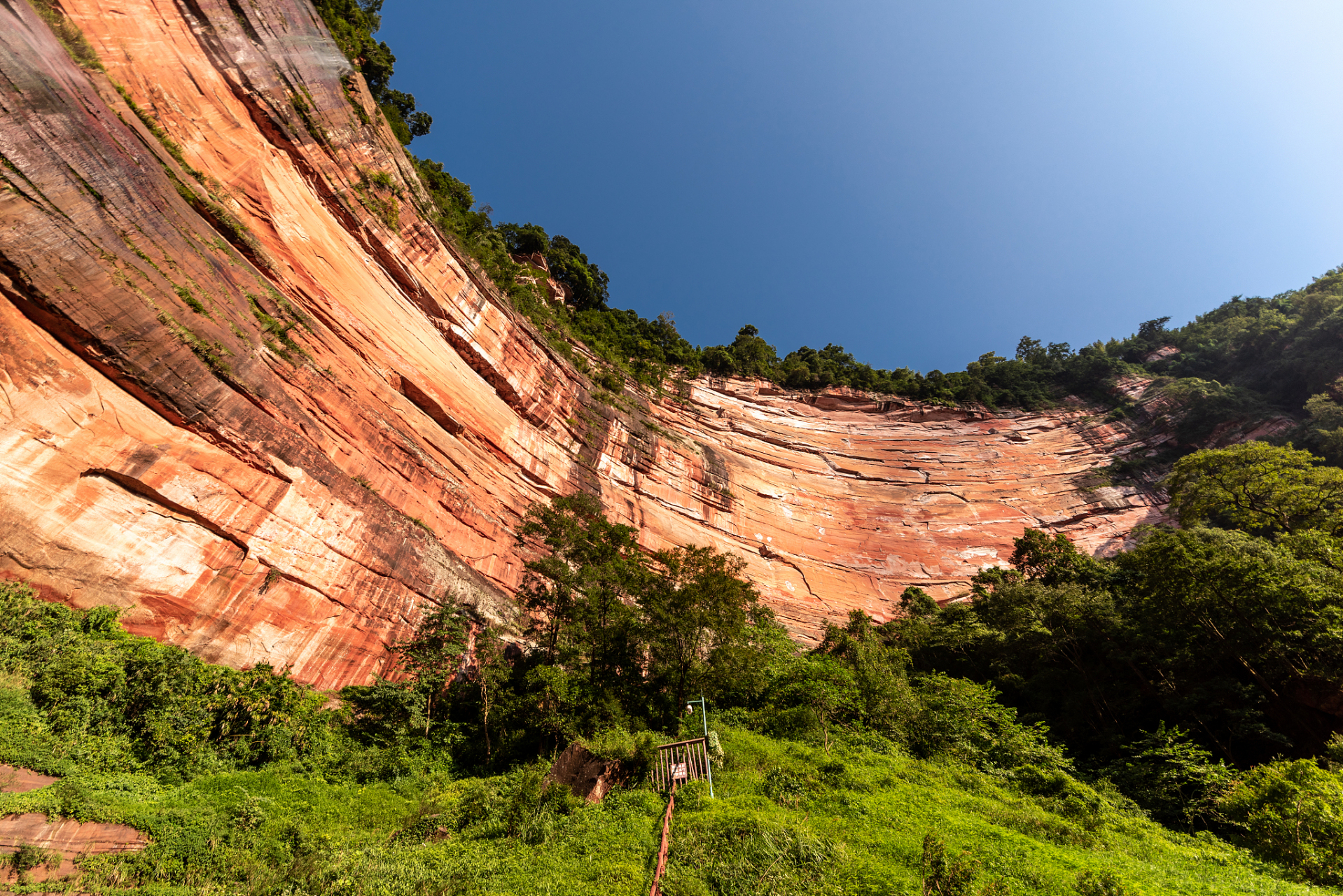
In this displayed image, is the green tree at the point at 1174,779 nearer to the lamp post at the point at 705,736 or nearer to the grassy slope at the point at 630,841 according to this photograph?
the grassy slope at the point at 630,841

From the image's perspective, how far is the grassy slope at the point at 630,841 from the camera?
6.00 m

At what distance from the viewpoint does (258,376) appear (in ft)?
38.6

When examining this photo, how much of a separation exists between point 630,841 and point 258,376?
12062 millimetres

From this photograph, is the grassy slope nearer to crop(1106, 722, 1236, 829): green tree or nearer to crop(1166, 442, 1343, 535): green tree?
crop(1106, 722, 1236, 829): green tree

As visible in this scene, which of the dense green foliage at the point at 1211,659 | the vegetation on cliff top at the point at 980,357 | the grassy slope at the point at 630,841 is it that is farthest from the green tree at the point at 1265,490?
the grassy slope at the point at 630,841

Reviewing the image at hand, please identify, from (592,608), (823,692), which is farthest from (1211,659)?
(592,608)

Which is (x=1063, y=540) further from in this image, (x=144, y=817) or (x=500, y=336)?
(x=144, y=817)

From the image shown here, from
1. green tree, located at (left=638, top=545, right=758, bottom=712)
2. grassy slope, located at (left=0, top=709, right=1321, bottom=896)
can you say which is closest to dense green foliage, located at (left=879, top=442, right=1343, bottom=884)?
grassy slope, located at (left=0, top=709, right=1321, bottom=896)

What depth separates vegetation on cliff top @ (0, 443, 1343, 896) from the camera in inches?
256

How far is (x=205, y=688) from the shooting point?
28.8 ft

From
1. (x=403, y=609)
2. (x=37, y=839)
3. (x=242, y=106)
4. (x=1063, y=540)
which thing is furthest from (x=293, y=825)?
(x=1063, y=540)

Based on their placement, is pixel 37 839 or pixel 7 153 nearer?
pixel 37 839

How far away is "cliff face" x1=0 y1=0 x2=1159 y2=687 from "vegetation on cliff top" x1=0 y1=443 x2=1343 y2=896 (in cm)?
122

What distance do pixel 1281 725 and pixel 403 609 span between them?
66.9 feet
